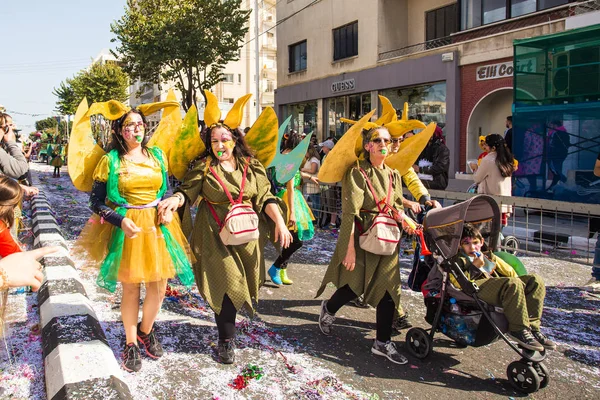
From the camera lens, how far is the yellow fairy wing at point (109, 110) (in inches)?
147

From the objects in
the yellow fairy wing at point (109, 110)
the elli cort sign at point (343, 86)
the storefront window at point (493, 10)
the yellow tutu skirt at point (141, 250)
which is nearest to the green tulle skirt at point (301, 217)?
the yellow tutu skirt at point (141, 250)

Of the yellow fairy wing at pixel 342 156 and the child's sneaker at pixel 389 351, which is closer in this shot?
the child's sneaker at pixel 389 351

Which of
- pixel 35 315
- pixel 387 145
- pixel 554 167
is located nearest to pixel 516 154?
pixel 554 167

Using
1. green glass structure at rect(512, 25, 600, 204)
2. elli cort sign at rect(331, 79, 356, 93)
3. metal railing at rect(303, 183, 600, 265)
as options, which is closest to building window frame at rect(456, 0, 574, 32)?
elli cort sign at rect(331, 79, 356, 93)

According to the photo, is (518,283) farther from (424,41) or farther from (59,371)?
(424,41)

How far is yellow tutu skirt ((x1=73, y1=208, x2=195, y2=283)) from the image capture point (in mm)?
3637

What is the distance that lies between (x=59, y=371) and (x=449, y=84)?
16.5m

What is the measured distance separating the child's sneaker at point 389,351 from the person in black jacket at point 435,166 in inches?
187

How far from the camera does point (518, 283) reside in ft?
11.9

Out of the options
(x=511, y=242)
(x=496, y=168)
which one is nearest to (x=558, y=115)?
(x=496, y=168)

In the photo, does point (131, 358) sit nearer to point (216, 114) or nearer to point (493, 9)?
point (216, 114)

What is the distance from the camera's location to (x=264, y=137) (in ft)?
14.5

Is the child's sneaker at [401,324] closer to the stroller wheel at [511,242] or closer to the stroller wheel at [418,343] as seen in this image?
the stroller wheel at [418,343]

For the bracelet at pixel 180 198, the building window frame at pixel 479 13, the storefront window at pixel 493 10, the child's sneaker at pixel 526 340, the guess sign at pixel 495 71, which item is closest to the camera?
the child's sneaker at pixel 526 340
